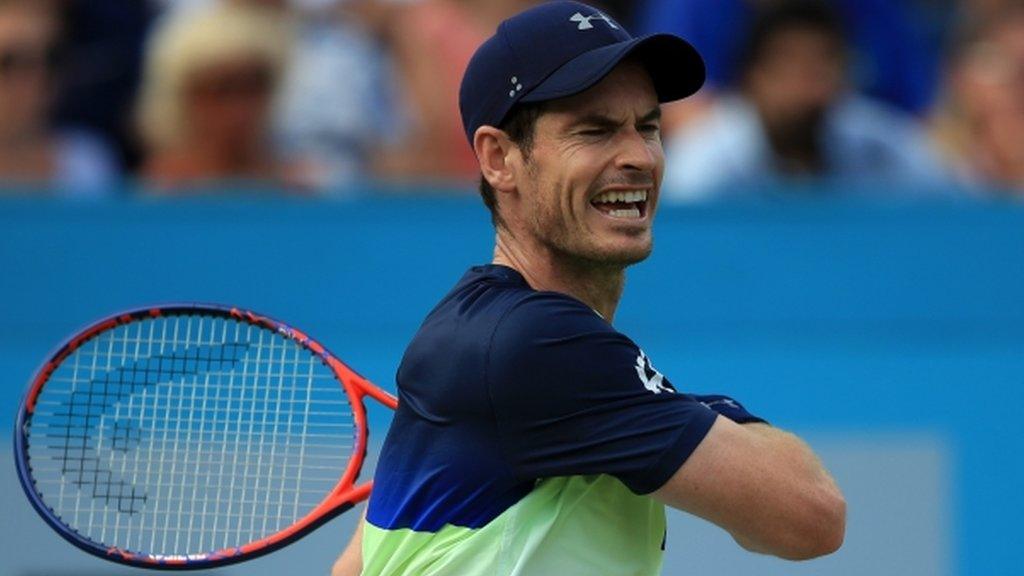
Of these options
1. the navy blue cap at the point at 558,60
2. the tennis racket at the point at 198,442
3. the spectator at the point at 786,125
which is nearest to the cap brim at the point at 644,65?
the navy blue cap at the point at 558,60

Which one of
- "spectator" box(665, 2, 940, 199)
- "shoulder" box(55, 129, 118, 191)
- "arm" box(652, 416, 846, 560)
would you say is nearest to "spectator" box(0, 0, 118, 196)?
"shoulder" box(55, 129, 118, 191)

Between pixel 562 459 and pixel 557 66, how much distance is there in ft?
2.03

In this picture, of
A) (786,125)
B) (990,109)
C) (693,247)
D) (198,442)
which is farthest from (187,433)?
(990,109)

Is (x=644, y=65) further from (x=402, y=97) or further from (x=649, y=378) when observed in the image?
(x=402, y=97)

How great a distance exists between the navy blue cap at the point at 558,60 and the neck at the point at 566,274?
0.22 m

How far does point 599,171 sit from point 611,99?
116 mm

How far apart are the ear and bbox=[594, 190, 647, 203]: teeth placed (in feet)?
0.50

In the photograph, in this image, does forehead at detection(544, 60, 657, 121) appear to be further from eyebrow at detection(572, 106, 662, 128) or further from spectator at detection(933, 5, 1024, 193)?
spectator at detection(933, 5, 1024, 193)

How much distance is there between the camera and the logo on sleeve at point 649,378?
10.2 ft

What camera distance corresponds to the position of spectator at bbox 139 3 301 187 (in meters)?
6.74

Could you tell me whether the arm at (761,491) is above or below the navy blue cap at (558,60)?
below

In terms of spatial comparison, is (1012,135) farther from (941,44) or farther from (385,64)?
(385,64)

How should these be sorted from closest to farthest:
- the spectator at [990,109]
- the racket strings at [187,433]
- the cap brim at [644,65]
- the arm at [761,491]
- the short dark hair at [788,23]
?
the arm at [761,491] → the cap brim at [644,65] → the racket strings at [187,433] → the short dark hair at [788,23] → the spectator at [990,109]

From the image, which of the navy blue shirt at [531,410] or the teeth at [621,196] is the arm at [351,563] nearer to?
the navy blue shirt at [531,410]
